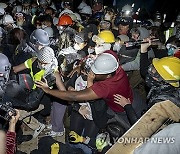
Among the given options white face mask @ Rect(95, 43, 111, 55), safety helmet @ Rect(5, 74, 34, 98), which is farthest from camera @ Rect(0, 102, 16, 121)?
white face mask @ Rect(95, 43, 111, 55)

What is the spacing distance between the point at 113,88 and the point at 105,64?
31 cm

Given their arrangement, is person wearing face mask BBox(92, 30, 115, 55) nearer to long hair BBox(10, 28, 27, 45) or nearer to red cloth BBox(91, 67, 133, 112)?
long hair BBox(10, 28, 27, 45)

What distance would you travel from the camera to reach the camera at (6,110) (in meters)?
3.53

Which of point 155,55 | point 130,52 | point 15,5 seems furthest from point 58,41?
point 15,5

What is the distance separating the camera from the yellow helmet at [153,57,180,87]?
146 inches

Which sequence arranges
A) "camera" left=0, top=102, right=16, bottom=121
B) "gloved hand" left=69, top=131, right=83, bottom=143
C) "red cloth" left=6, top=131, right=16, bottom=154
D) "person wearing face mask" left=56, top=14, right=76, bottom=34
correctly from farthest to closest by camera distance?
"person wearing face mask" left=56, top=14, right=76, bottom=34 < "gloved hand" left=69, top=131, right=83, bottom=143 < "camera" left=0, top=102, right=16, bottom=121 < "red cloth" left=6, top=131, right=16, bottom=154

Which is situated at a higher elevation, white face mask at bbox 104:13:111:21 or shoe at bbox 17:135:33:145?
white face mask at bbox 104:13:111:21

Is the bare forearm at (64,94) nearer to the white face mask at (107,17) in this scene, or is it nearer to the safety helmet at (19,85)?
the safety helmet at (19,85)

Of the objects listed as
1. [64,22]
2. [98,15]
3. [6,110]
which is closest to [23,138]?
[6,110]

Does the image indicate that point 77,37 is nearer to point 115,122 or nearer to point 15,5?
point 115,122

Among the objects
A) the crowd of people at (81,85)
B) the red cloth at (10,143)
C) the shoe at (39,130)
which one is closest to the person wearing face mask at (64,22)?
the crowd of people at (81,85)

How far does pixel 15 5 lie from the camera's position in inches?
420

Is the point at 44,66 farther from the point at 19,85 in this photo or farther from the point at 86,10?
the point at 86,10

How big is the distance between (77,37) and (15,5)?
5452 mm
